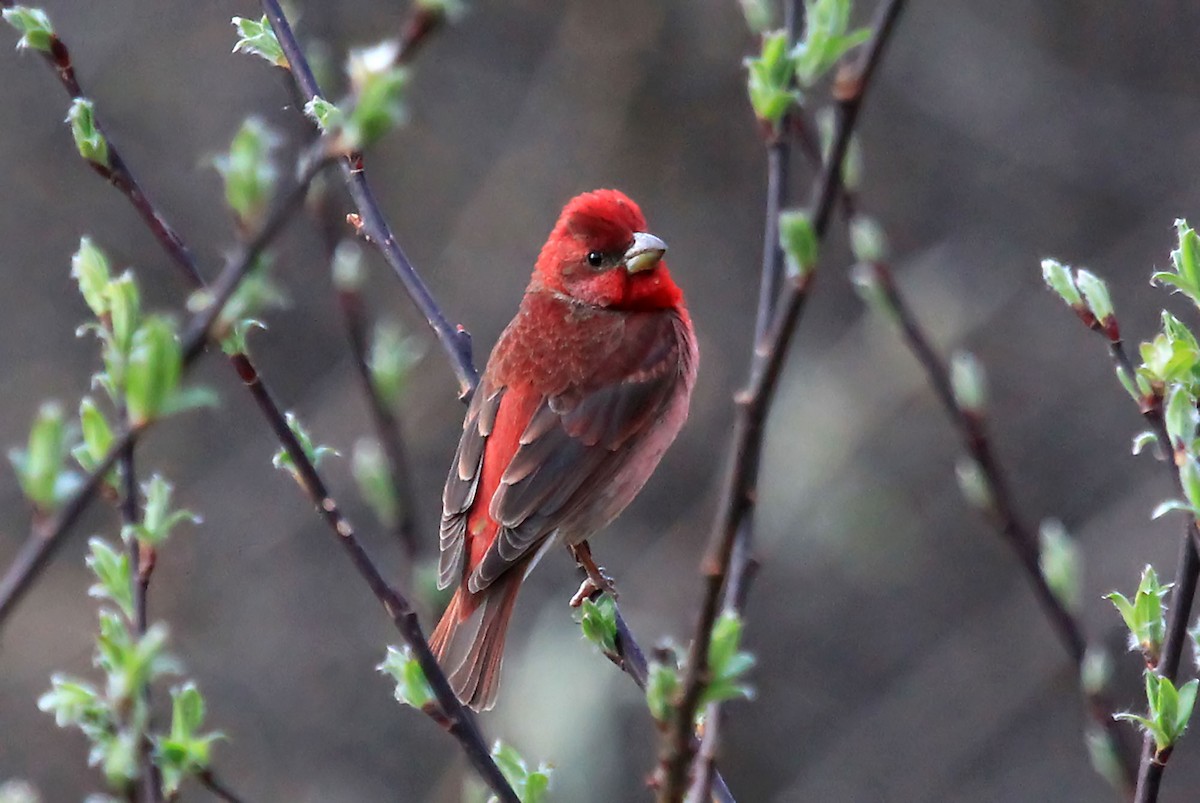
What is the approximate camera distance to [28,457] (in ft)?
5.97

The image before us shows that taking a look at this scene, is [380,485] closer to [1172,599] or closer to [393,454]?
[393,454]

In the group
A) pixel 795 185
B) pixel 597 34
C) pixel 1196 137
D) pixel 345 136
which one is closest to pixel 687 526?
pixel 795 185

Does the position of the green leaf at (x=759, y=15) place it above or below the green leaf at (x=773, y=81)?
above

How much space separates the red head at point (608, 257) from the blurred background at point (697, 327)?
421 cm

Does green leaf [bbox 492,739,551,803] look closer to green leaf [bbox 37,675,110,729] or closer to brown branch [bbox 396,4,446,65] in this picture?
→ green leaf [bbox 37,675,110,729]

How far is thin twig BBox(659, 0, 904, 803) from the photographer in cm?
183

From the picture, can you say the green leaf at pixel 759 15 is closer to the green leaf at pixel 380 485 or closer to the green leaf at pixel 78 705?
the green leaf at pixel 380 485

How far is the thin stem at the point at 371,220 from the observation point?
3.58m

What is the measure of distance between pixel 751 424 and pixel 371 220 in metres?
2.30

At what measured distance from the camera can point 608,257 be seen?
5.68 meters

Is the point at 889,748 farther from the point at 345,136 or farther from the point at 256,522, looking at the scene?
the point at 345,136

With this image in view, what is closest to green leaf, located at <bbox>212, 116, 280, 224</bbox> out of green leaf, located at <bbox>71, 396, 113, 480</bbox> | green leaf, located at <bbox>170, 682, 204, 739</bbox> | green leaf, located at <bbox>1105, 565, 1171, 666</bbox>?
green leaf, located at <bbox>71, 396, 113, 480</bbox>

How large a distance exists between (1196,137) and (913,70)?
1851mm

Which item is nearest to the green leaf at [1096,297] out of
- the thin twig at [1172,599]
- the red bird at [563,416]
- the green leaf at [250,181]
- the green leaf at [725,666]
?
the thin twig at [1172,599]
